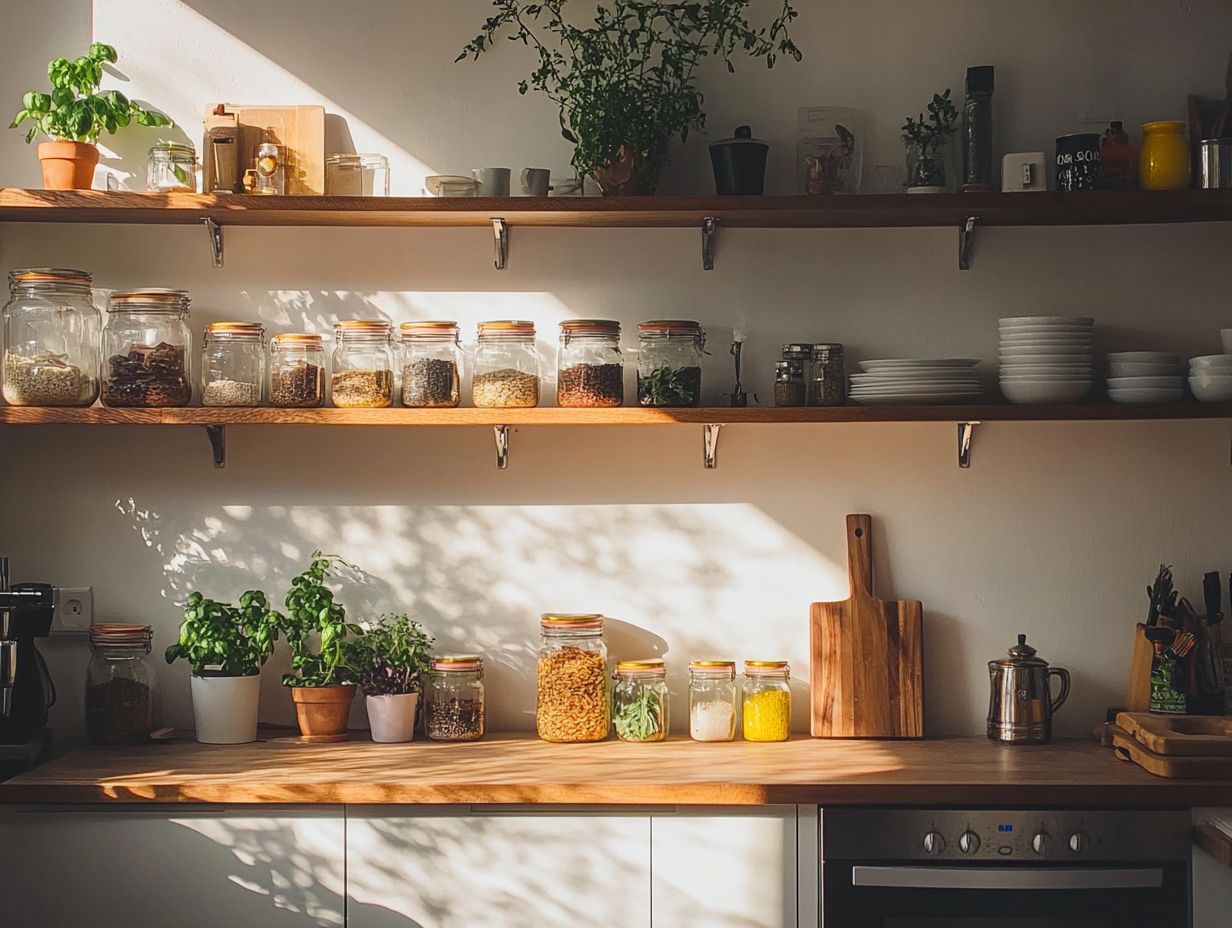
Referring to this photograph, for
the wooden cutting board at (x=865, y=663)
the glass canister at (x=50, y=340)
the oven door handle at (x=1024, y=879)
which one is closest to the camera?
the oven door handle at (x=1024, y=879)

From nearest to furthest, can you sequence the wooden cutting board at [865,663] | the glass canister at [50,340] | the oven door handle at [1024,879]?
the oven door handle at [1024,879]
the glass canister at [50,340]
the wooden cutting board at [865,663]

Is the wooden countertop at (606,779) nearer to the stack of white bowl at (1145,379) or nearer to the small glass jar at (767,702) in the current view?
the small glass jar at (767,702)

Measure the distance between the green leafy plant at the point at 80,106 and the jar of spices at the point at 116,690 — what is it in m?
1.12

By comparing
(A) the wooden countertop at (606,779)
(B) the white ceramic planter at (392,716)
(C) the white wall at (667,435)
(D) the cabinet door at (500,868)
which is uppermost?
(C) the white wall at (667,435)

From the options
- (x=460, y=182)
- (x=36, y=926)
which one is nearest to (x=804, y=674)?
(x=460, y=182)

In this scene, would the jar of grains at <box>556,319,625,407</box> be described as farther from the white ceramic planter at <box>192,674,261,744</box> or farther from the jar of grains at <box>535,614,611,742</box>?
the white ceramic planter at <box>192,674,261,744</box>

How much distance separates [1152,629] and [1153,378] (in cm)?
56

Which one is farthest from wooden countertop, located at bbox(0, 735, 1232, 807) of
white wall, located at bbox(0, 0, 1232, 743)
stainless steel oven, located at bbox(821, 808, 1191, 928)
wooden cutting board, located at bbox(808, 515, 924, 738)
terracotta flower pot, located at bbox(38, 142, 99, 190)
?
terracotta flower pot, located at bbox(38, 142, 99, 190)

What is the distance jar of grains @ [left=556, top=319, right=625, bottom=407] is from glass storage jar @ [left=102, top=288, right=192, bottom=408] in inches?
33.6

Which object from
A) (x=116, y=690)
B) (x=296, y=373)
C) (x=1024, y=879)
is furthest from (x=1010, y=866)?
(x=116, y=690)

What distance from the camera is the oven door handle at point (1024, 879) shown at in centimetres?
254

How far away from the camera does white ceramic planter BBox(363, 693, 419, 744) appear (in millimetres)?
2947

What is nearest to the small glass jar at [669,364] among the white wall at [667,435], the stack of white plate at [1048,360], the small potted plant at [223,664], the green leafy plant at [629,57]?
the white wall at [667,435]

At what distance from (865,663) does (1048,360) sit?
2.65ft
